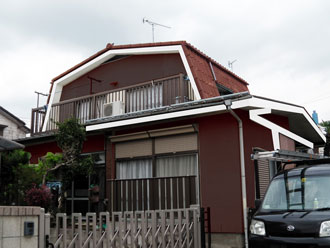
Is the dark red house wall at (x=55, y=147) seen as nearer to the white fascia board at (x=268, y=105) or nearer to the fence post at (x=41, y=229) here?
the white fascia board at (x=268, y=105)

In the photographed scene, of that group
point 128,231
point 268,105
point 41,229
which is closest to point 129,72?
point 268,105

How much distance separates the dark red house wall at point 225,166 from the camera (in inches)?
395

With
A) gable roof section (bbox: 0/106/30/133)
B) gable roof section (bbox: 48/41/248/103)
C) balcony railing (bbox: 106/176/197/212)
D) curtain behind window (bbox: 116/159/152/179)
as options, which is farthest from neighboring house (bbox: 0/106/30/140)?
balcony railing (bbox: 106/176/197/212)

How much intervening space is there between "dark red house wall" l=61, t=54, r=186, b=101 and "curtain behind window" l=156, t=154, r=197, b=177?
3.81 metres

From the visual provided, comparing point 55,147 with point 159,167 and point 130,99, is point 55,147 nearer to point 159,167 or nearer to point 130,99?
point 130,99

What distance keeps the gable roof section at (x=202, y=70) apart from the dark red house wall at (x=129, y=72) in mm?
530

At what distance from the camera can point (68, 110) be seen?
15094 millimetres

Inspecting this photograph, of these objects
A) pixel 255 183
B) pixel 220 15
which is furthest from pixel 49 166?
pixel 220 15

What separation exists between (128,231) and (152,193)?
364 centimetres

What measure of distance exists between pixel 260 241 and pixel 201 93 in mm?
6798

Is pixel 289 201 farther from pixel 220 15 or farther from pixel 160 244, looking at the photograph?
pixel 220 15

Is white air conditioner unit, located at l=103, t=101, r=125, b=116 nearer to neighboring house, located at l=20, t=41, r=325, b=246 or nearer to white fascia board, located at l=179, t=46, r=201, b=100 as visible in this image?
neighboring house, located at l=20, t=41, r=325, b=246

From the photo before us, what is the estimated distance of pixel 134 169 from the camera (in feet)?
39.9

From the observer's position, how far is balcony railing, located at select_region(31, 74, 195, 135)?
42.3 feet
